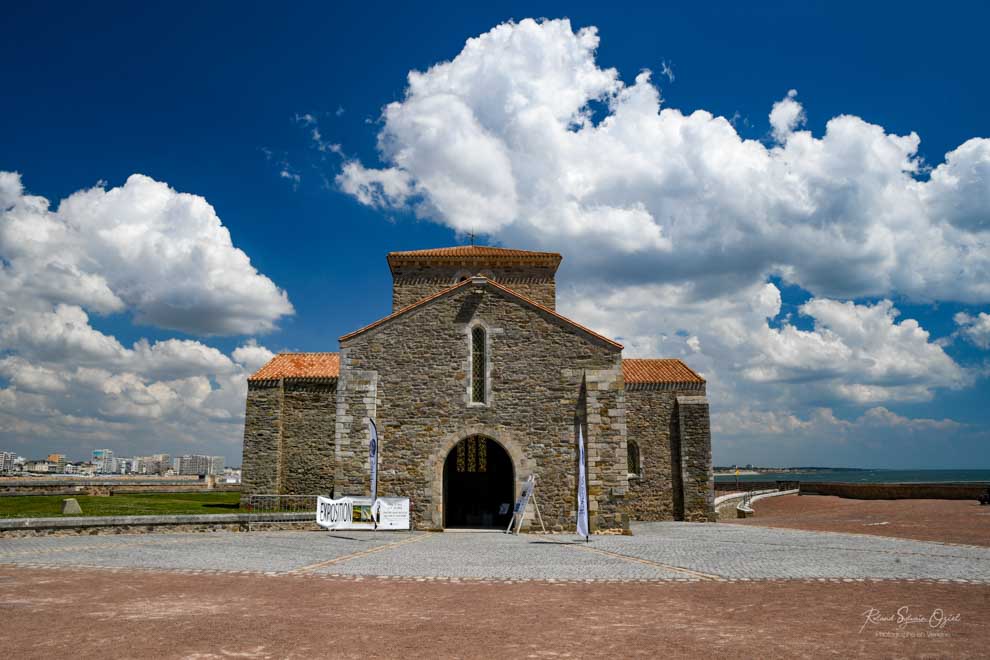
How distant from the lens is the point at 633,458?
90.9 feet

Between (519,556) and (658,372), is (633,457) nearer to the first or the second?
(658,372)

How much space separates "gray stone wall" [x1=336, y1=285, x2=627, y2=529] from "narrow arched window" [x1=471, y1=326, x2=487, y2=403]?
250 millimetres

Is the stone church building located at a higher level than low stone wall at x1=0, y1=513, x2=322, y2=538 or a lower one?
higher

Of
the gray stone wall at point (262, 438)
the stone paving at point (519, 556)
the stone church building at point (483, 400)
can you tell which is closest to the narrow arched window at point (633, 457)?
the stone church building at point (483, 400)

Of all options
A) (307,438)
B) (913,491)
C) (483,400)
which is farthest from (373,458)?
(913,491)

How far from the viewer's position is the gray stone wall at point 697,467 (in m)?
27.1

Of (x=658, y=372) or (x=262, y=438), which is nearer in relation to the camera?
(x=262, y=438)

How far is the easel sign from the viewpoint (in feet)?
63.9

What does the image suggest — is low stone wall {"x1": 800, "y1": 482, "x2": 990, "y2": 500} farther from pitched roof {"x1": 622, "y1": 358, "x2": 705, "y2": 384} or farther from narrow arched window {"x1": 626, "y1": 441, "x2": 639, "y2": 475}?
narrow arched window {"x1": 626, "y1": 441, "x2": 639, "y2": 475}

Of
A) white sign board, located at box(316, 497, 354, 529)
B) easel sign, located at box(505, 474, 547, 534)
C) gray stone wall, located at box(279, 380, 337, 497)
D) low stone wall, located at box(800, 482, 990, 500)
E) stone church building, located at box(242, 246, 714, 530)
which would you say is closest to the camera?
white sign board, located at box(316, 497, 354, 529)

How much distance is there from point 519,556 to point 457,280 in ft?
56.1

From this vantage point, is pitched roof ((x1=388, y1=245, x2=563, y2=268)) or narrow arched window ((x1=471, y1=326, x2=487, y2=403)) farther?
pitched roof ((x1=388, y1=245, x2=563, y2=268))

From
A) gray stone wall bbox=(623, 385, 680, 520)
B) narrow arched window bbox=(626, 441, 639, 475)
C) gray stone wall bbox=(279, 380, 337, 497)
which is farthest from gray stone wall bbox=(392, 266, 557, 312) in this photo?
narrow arched window bbox=(626, 441, 639, 475)

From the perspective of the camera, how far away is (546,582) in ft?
33.6
